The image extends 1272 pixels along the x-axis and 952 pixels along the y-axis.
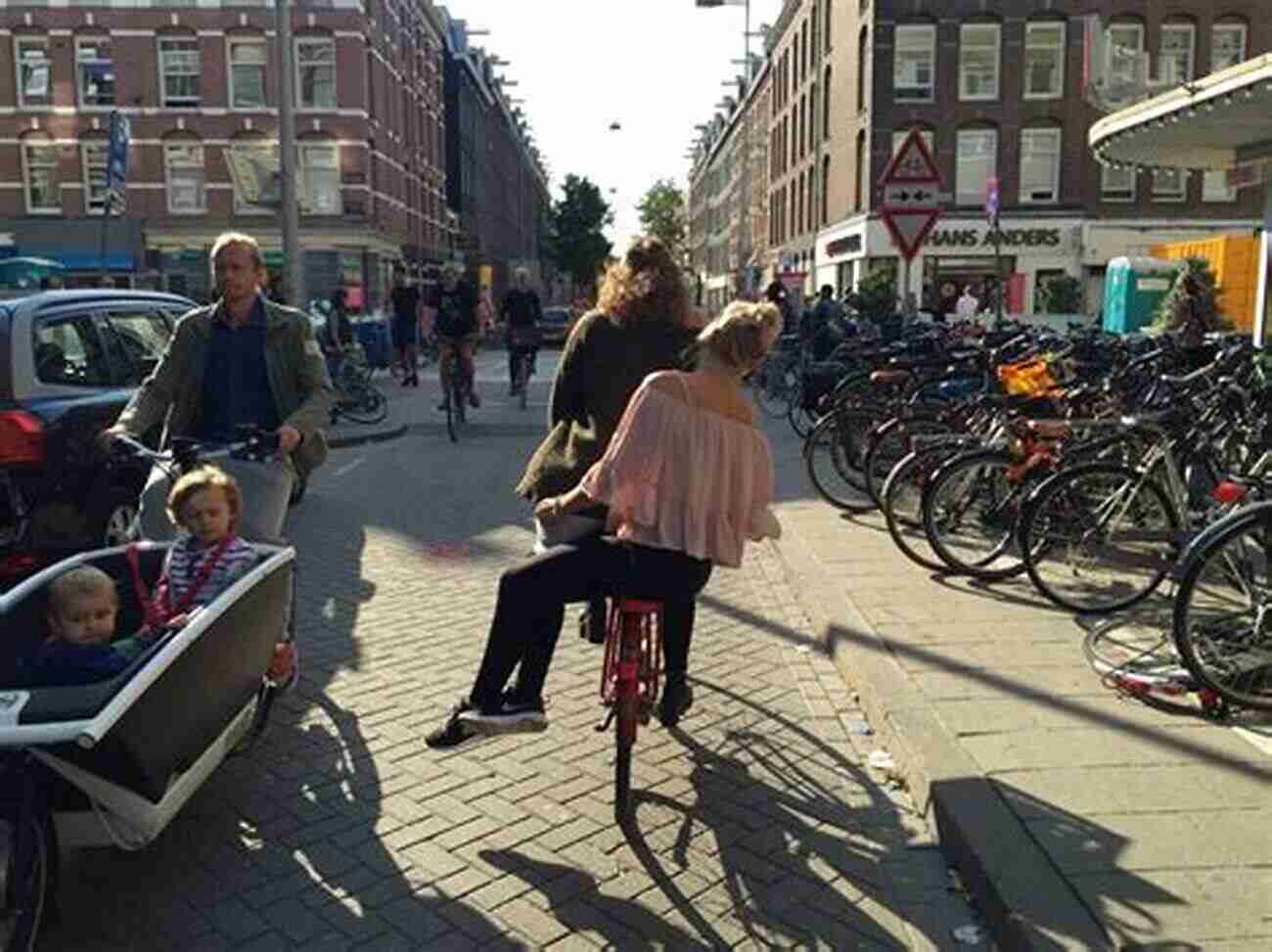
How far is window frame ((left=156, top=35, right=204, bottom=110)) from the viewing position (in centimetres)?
3688

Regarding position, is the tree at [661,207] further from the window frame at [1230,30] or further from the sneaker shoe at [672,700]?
the sneaker shoe at [672,700]

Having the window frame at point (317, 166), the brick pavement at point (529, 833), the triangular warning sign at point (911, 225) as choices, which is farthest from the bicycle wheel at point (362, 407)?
the window frame at point (317, 166)

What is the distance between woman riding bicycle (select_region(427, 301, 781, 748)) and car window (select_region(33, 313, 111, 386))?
12.3 ft

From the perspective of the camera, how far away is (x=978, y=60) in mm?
37438

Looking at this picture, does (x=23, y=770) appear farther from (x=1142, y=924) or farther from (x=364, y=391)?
(x=364, y=391)

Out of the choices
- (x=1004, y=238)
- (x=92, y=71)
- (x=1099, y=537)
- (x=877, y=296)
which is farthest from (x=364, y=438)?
(x=92, y=71)

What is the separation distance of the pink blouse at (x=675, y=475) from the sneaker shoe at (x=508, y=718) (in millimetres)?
661

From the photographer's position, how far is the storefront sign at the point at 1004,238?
3788cm

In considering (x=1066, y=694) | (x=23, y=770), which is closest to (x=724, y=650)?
(x=1066, y=694)

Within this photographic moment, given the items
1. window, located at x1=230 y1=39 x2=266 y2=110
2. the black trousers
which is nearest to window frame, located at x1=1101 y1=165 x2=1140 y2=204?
window, located at x1=230 y1=39 x2=266 y2=110

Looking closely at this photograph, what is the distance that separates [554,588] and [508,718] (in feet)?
1.46

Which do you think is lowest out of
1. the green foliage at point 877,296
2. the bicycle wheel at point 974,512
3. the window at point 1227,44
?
the bicycle wheel at point 974,512

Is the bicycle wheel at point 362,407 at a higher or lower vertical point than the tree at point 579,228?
lower

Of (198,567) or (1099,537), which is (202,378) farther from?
(1099,537)
